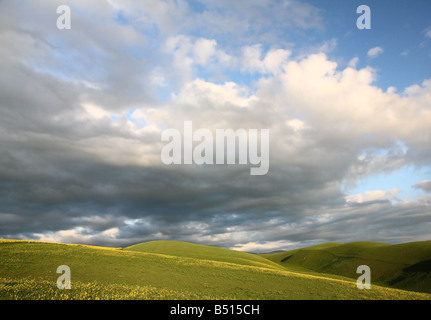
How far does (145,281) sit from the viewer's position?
3881cm

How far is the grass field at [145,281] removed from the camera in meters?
29.2

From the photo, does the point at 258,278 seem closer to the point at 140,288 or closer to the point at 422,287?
the point at 140,288

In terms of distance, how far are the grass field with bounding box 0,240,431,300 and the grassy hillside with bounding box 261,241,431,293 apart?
7014 centimetres

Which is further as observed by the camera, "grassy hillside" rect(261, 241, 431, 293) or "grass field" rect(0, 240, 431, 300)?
"grassy hillside" rect(261, 241, 431, 293)

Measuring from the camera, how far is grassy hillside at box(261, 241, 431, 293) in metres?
97.9

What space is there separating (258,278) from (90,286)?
2789 cm

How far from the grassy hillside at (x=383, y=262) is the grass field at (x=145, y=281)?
230 ft

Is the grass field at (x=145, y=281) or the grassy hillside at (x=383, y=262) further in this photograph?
the grassy hillside at (x=383, y=262)

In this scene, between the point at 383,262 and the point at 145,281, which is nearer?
the point at 145,281

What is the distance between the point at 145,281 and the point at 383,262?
126713 millimetres

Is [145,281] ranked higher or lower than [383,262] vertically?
higher

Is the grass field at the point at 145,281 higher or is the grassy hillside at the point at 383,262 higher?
the grass field at the point at 145,281
